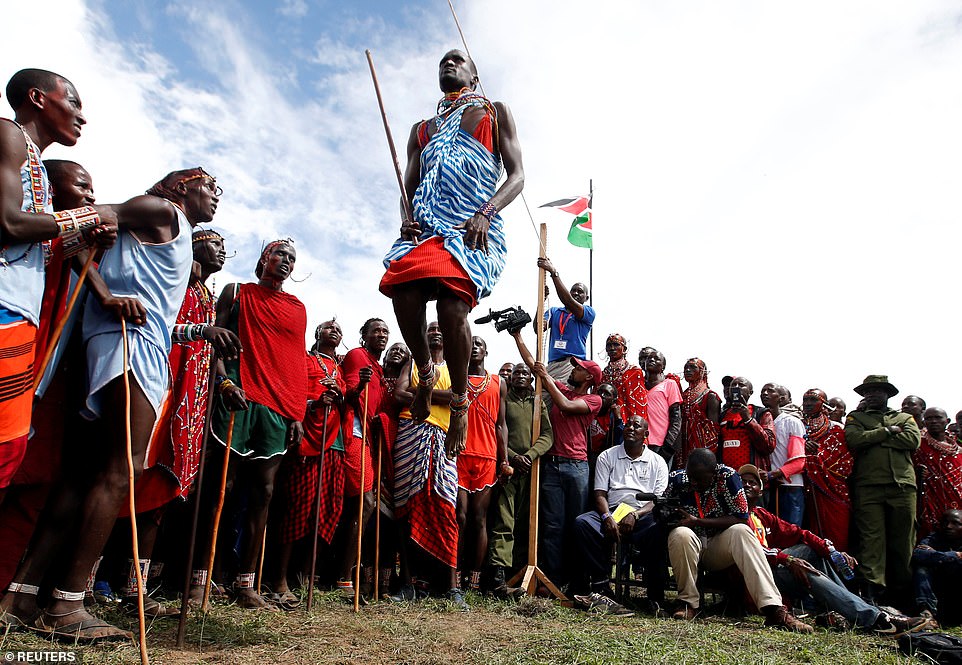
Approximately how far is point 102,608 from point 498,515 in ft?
11.7

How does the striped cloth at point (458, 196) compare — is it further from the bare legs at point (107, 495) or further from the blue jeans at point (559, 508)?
the blue jeans at point (559, 508)

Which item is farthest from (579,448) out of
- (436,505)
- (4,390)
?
(4,390)

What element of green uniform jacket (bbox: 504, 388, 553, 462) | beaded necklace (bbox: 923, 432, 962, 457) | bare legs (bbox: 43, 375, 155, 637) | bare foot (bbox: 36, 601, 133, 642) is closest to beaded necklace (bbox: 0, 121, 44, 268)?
bare legs (bbox: 43, 375, 155, 637)

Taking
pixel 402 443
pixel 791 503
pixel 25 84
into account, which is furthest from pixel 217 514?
pixel 791 503

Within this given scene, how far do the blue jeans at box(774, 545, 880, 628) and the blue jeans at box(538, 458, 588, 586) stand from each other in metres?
1.88

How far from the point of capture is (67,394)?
359 cm

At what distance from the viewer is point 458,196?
3928mm

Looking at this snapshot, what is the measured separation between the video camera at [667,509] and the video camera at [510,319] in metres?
2.01

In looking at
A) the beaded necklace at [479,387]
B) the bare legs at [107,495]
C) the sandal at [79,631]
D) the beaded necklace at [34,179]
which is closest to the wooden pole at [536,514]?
the beaded necklace at [479,387]

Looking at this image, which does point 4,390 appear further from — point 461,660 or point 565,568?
point 565,568

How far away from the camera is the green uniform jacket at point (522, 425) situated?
6859 mm

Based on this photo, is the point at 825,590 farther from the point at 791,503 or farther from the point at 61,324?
the point at 61,324

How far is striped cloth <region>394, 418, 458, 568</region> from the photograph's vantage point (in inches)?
233

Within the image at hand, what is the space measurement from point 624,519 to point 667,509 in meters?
0.46
